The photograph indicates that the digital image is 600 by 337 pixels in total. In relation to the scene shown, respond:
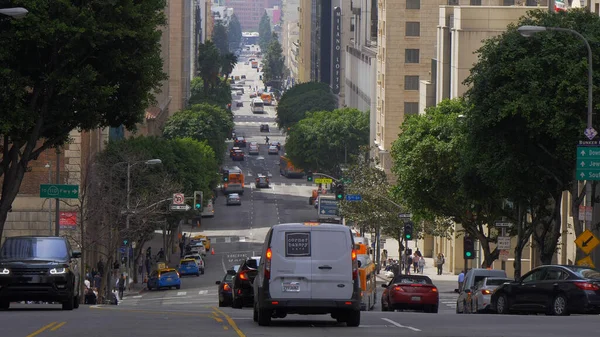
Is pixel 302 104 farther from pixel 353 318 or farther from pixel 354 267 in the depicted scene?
pixel 354 267

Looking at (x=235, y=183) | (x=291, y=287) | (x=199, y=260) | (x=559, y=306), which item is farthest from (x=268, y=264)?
(x=235, y=183)

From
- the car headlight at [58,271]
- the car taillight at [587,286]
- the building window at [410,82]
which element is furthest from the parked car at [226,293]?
the building window at [410,82]

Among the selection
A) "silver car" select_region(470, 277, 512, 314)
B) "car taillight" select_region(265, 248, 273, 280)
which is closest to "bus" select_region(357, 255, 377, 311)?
"silver car" select_region(470, 277, 512, 314)

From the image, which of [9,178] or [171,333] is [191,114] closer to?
[9,178]

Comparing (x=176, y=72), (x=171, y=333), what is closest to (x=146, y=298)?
(x=171, y=333)

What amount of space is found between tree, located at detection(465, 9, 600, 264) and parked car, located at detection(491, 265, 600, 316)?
11.3 m

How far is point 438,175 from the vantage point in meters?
61.5

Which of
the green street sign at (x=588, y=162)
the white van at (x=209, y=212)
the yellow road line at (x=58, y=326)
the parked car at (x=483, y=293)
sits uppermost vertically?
the green street sign at (x=588, y=162)

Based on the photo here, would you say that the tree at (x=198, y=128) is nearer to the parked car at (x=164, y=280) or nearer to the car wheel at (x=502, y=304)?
the parked car at (x=164, y=280)

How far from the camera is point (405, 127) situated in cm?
6812

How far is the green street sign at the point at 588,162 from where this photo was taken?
3928 cm

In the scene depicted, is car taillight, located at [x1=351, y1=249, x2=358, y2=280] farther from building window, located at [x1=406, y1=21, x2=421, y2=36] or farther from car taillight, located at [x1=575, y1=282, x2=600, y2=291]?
building window, located at [x1=406, y1=21, x2=421, y2=36]

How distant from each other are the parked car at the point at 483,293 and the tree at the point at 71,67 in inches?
446

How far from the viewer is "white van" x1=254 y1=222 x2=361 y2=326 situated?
80.1 ft
